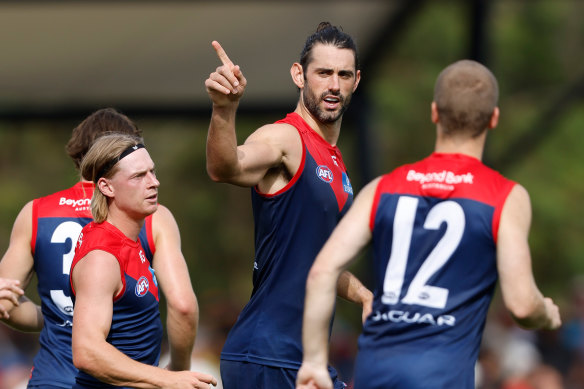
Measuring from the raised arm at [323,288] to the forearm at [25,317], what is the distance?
209cm

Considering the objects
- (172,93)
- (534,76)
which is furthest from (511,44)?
(172,93)

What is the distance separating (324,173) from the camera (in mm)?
5176

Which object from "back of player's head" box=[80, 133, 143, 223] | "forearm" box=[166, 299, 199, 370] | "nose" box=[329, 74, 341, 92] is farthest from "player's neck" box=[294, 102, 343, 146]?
"forearm" box=[166, 299, 199, 370]

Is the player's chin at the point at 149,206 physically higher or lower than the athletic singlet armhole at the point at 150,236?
higher

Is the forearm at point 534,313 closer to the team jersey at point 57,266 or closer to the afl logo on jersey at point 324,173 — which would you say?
the afl logo on jersey at point 324,173

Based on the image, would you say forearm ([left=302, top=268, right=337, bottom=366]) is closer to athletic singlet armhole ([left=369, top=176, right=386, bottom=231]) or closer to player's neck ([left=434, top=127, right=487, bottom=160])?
athletic singlet armhole ([left=369, top=176, right=386, bottom=231])

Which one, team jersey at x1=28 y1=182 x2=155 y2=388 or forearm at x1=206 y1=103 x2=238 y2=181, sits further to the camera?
team jersey at x1=28 y1=182 x2=155 y2=388

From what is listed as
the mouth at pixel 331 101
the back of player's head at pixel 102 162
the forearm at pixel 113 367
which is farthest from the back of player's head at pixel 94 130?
the forearm at pixel 113 367

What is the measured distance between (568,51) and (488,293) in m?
25.0

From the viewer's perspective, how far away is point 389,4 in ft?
40.9

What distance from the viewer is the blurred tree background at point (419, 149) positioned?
26.2 m

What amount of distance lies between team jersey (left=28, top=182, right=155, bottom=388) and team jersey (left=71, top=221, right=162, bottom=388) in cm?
29

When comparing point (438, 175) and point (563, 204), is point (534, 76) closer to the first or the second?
point (563, 204)

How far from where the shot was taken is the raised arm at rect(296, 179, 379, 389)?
173 inches
